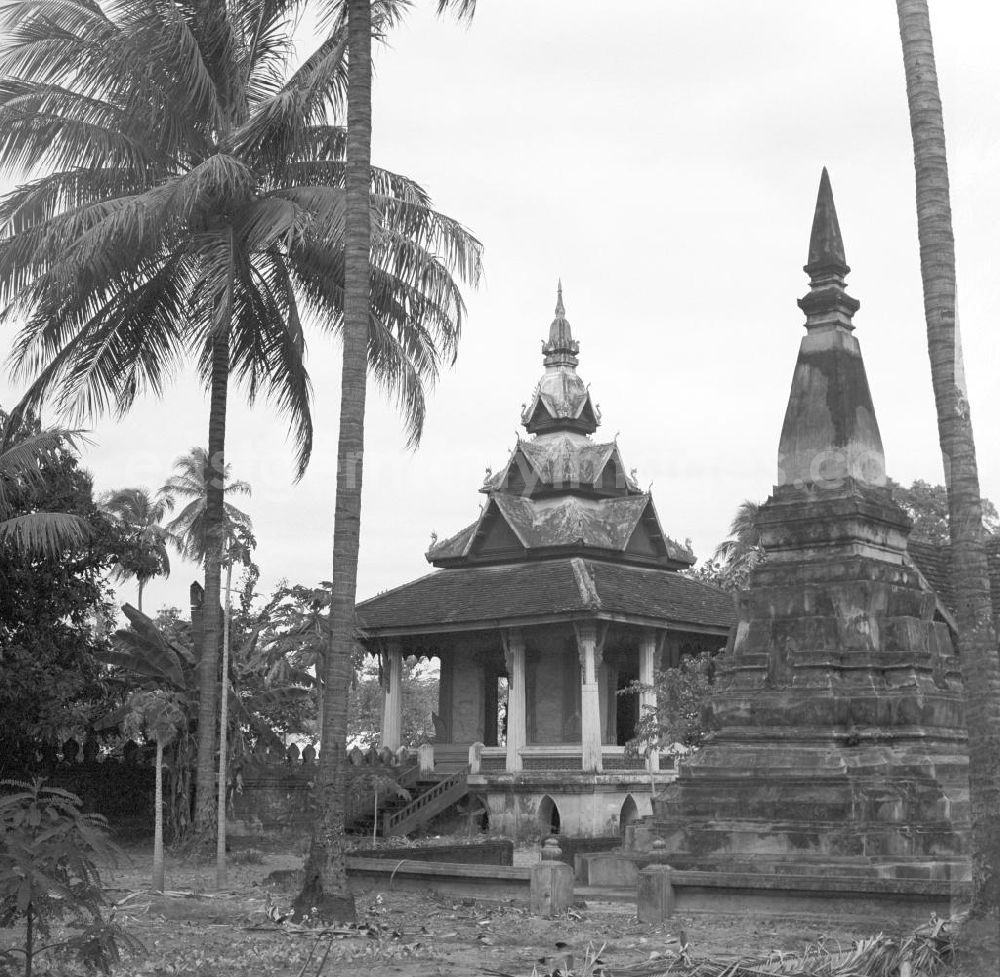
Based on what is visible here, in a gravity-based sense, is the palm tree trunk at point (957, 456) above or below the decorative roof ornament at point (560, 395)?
below

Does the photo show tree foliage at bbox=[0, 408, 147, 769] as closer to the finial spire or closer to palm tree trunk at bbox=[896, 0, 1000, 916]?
the finial spire

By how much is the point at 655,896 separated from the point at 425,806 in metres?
16.0

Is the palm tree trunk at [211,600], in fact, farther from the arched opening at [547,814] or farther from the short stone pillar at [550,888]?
the short stone pillar at [550,888]

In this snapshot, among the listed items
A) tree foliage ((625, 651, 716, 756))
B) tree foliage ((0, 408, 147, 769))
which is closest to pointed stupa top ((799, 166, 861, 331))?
tree foliage ((625, 651, 716, 756))

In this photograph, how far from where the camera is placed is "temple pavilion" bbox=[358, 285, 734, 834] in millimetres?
29031

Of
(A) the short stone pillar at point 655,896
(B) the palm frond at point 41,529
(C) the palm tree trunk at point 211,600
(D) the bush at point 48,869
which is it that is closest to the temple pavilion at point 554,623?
(C) the palm tree trunk at point 211,600

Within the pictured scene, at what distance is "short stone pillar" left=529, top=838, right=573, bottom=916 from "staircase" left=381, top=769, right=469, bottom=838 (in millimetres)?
14209

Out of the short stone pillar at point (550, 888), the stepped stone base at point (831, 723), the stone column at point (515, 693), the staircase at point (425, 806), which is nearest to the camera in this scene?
the short stone pillar at point (550, 888)

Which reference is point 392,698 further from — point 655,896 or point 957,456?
point 957,456

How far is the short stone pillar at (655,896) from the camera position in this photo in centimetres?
1341

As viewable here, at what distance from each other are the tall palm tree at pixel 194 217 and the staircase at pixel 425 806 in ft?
21.9

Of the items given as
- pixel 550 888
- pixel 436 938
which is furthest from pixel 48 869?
pixel 550 888

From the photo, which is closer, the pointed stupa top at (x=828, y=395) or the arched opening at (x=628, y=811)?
the pointed stupa top at (x=828, y=395)

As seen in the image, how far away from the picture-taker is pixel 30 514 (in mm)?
20750
